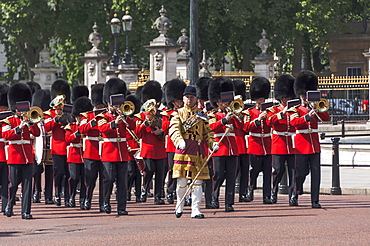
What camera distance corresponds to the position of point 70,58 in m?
46.8

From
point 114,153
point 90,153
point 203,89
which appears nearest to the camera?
point 114,153

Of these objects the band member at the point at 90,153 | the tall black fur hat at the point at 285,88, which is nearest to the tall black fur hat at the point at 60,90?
the band member at the point at 90,153

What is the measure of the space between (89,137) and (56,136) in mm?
1398

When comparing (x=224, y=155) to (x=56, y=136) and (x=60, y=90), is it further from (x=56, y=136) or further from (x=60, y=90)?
(x=60, y=90)

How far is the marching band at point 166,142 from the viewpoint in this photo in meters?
11.9

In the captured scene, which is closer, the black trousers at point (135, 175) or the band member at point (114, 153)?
the band member at point (114, 153)

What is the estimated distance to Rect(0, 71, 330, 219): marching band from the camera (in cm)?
1193

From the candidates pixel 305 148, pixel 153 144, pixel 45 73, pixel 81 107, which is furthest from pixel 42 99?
pixel 45 73

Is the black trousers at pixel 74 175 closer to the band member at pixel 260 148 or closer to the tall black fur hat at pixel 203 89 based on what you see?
the tall black fur hat at pixel 203 89

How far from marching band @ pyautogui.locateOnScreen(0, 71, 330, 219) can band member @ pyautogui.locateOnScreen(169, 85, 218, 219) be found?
0.04ft

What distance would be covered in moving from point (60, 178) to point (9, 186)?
1.61 meters

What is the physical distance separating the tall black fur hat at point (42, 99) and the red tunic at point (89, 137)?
2.60 meters

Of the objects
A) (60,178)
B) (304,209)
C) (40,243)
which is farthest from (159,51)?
(40,243)

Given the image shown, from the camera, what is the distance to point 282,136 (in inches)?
525
